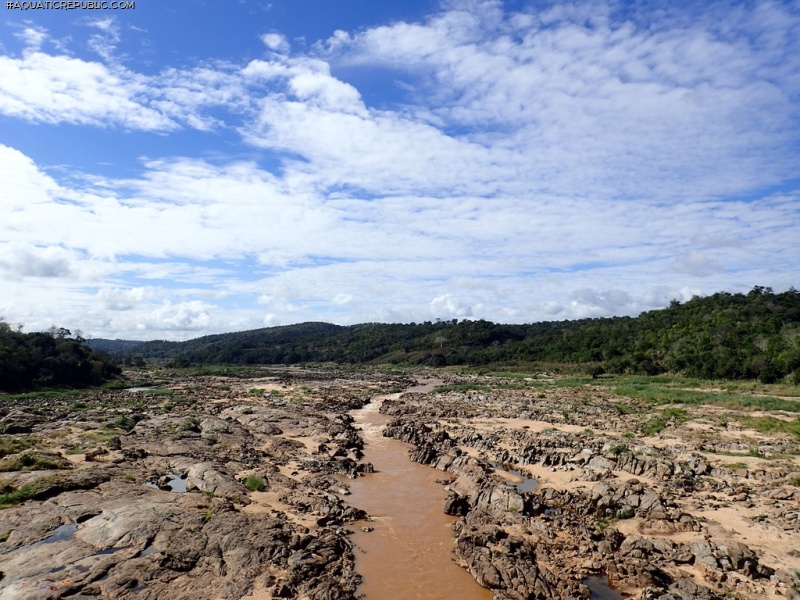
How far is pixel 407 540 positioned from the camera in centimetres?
1788

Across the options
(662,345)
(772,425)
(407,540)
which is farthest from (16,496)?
(662,345)

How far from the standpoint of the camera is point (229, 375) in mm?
105875

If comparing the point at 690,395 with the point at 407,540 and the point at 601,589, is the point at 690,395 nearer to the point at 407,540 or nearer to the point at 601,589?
the point at 601,589

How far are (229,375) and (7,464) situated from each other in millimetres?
85597

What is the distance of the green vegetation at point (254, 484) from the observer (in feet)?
72.7

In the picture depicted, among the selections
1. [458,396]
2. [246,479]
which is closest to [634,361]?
[458,396]

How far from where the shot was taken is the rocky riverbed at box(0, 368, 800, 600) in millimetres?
13977

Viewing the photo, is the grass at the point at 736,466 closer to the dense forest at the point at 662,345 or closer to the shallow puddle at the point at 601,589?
the shallow puddle at the point at 601,589

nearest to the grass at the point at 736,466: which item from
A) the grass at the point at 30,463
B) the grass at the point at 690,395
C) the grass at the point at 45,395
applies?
the grass at the point at 690,395

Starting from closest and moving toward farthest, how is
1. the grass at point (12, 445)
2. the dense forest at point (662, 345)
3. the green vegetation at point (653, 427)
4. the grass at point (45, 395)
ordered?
the grass at point (12, 445) → the green vegetation at point (653, 427) → the grass at point (45, 395) → the dense forest at point (662, 345)

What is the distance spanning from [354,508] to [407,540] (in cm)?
328

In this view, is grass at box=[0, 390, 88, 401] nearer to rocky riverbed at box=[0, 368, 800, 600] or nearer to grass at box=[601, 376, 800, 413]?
rocky riverbed at box=[0, 368, 800, 600]

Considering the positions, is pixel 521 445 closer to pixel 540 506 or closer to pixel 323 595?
pixel 540 506

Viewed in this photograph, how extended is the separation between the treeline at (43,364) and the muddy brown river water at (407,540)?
5796cm
